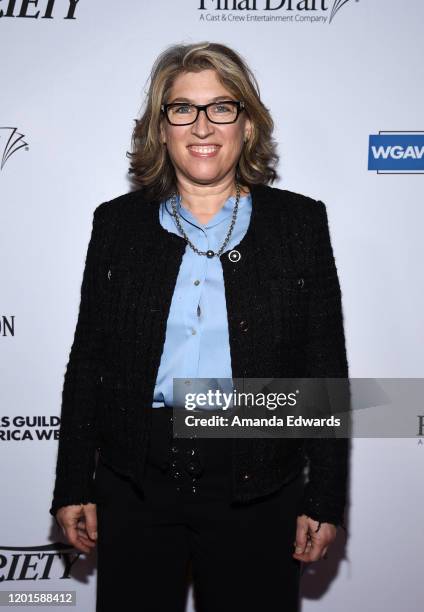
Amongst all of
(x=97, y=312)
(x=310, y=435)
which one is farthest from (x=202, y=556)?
(x=97, y=312)

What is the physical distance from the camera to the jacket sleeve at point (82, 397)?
1.51 metres

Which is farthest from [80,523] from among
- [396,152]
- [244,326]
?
[396,152]

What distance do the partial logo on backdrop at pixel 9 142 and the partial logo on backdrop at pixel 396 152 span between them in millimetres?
1116

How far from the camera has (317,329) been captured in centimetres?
144

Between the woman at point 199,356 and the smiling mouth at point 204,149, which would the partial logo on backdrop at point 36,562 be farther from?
the smiling mouth at point 204,149

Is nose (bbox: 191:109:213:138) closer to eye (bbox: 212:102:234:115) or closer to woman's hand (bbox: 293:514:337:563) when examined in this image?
eye (bbox: 212:102:234:115)

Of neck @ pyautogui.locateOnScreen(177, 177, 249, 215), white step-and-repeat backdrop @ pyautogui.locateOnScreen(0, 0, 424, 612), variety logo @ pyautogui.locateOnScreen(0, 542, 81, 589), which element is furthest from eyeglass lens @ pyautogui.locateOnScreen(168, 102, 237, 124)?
variety logo @ pyautogui.locateOnScreen(0, 542, 81, 589)

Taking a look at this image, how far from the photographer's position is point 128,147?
1.93 metres

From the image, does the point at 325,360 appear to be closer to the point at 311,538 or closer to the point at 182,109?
the point at 311,538

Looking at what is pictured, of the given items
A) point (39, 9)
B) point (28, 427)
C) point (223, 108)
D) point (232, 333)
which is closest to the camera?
point (232, 333)

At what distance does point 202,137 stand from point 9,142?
80 cm

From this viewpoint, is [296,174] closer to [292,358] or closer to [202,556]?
[292,358]

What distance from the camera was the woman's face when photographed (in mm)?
1424

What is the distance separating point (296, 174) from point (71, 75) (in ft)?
2.54
